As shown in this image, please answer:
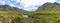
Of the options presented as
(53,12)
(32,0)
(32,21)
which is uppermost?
(32,0)

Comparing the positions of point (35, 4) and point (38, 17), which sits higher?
point (35, 4)

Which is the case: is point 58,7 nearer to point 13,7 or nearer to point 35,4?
point 35,4

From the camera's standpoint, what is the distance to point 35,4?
198cm

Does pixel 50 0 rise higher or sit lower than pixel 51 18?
higher

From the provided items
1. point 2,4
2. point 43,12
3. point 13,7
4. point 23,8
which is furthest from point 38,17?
point 2,4

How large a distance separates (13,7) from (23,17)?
0.59ft

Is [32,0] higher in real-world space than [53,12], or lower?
higher

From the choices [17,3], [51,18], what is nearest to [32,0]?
[17,3]

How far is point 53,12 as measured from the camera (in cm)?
193

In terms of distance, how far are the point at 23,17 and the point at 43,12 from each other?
261 mm

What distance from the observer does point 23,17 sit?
1.99 meters

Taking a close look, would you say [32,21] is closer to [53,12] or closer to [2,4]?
[53,12]

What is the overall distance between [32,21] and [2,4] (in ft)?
1.45

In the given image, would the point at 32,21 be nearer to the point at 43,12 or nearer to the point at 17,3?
the point at 43,12
